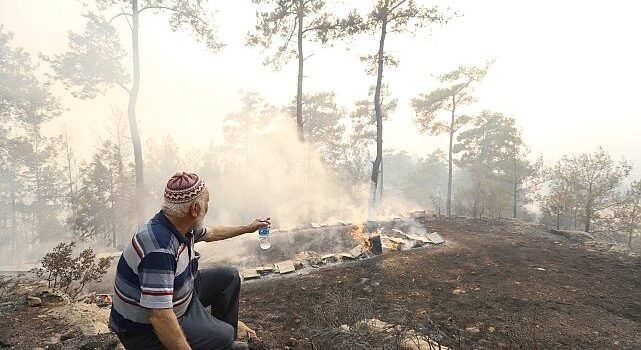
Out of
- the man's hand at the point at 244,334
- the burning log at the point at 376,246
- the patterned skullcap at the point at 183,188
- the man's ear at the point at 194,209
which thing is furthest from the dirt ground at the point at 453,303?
the patterned skullcap at the point at 183,188

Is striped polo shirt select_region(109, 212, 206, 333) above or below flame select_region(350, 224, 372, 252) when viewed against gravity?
above

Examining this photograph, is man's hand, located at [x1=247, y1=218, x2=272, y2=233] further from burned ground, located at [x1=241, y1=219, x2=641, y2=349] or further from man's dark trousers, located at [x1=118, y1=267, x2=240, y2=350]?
burned ground, located at [x1=241, y1=219, x2=641, y2=349]

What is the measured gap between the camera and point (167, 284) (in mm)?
2160

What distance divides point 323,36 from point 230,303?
671 inches

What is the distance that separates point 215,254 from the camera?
11.9 meters

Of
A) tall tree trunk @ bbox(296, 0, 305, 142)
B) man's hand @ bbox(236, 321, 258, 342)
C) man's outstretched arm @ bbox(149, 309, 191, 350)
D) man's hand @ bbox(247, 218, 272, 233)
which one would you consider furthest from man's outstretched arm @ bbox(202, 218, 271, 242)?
tall tree trunk @ bbox(296, 0, 305, 142)

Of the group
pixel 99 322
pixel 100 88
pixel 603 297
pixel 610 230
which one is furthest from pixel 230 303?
pixel 610 230

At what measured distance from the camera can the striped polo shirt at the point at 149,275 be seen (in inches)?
83.9

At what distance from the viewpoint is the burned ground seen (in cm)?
456

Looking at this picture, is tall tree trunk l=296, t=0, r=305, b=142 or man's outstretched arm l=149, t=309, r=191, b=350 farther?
tall tree trunk l=296, t=0, r=305, b=142

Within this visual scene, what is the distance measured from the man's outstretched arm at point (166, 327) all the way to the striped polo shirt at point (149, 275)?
0.15 feet

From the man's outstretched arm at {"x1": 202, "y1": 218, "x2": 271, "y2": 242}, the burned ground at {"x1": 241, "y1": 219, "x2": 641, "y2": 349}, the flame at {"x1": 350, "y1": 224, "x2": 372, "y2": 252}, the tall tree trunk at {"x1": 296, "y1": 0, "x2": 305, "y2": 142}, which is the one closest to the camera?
the man's outstretched arm at {"x1": 202, "y1": 218, "x2": 271, "y2": 242}

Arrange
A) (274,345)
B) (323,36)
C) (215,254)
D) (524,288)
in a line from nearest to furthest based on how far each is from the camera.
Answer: (274,345)
(524,288)
(215,254)
(323,36)

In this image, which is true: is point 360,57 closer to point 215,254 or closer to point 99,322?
point 215,254
